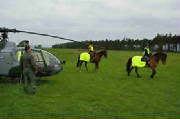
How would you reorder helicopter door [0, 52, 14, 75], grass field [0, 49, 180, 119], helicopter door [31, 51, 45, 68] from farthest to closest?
1. helicopter door [31, 51, 45, 68]
2. helicopter door [0, 52, 14, 75]
3. grass field [0, 49, 180, 119]

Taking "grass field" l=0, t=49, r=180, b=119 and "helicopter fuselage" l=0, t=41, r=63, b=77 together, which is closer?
"grass field" l=0, t=49, r=180, b=119

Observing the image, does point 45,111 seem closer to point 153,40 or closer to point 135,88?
point 135,88

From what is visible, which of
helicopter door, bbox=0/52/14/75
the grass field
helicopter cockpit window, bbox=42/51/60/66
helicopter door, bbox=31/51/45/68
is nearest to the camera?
the grass field

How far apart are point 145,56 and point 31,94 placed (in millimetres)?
8622

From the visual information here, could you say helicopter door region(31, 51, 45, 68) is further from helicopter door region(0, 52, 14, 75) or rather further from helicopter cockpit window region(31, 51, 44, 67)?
helicopter door region(0, 52, 14, 75)

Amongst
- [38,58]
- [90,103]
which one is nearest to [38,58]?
[38,58]

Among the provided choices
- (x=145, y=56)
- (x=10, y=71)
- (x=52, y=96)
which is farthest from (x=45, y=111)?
(x=145, y=56)

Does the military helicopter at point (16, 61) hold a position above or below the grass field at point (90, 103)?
above

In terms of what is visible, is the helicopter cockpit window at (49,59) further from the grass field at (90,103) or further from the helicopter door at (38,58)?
the grass field at (90,103)

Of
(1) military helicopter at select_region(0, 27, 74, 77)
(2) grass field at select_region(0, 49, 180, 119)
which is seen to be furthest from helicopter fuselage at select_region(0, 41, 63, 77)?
(2) grass field at select_region(0, 49, 180, 119)

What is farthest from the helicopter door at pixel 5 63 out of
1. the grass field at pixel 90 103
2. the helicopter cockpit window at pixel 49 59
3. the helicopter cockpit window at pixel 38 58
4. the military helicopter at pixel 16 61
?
the helicopter cockpit window at pixel 49 59

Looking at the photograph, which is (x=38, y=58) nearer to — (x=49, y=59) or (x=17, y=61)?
(x=49, y=59)

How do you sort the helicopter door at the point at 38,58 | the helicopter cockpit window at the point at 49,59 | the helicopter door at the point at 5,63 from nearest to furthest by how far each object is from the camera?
1. the helicopter door at the point at 5,63
2. the helicopter door at the point at 38,58
3. the helicopter cockpit window at the point at 49,59

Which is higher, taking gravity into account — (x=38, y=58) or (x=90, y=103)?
(x=38, y=58)
